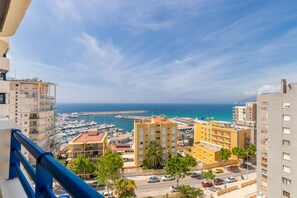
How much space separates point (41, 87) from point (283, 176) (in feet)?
78.3

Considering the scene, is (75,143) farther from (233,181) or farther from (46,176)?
(46,176)

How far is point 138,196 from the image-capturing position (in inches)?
529

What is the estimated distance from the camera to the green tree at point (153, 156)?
63.5 feet

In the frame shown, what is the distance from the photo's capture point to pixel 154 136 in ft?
68.9

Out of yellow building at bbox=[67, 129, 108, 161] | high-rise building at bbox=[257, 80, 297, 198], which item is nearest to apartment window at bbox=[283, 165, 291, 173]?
high-rise building at bbox=[257, 80, 297, 198]

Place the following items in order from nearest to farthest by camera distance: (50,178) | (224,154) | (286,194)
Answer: (50,178) → (286,194) → (224,154)

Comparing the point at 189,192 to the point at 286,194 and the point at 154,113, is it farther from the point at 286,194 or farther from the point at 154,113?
the point at 154,113

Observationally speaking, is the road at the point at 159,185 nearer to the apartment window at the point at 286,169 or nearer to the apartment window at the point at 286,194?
the apartment window at the point at 286,194

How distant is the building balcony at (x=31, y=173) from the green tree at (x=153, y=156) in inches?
731

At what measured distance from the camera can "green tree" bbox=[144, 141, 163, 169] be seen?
762 inches

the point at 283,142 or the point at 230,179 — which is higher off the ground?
the point at 283,142

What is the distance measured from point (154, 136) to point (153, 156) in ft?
7.99

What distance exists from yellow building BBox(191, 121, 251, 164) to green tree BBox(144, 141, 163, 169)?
6068mm

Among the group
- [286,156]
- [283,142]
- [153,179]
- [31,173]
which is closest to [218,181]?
[153,179]
